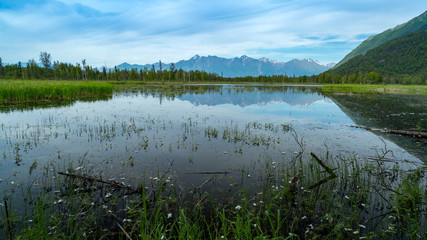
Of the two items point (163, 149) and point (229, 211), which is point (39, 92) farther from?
point (229, 211)

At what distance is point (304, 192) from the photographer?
7426mm

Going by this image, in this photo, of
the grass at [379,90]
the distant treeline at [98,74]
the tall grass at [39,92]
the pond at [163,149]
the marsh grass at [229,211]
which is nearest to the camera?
the marsh grass at [229,211]

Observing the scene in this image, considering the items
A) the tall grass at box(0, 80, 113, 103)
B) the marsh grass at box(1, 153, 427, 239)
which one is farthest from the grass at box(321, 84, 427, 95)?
the marsh grass at box(1, 153, 427, 239)

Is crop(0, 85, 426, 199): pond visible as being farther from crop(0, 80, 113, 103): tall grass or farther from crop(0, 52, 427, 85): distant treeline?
crop(0, 52, 427, 85): distant treeline

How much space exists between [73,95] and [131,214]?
37880mm

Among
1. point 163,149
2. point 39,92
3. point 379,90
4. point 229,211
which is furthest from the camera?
point 379,90

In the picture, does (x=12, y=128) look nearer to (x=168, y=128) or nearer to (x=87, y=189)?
(x=168, y=128)

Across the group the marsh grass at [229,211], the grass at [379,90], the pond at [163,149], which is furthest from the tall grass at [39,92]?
the grass at [379,90]

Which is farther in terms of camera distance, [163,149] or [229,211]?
[163,149]

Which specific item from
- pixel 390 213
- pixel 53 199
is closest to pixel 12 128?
pixel 53 199

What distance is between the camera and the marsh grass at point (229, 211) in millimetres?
5168

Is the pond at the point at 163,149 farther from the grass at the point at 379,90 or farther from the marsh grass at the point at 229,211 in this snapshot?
the grass at the point at 379,90

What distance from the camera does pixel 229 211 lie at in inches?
246

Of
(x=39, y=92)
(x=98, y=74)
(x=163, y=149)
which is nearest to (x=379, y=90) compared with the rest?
(x=163, y=149)
